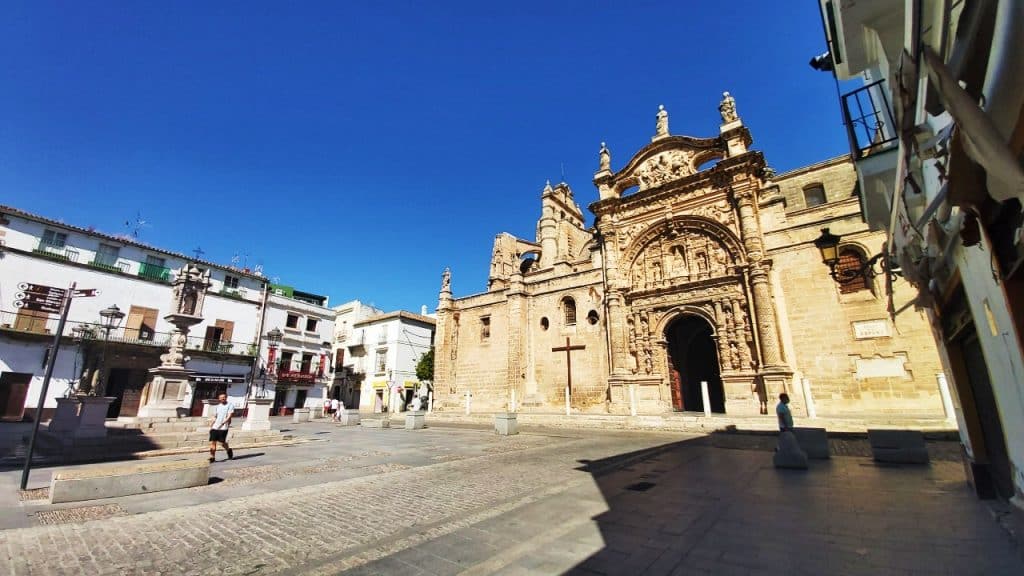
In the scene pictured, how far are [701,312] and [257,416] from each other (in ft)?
59.3

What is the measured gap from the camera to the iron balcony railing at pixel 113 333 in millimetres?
19797

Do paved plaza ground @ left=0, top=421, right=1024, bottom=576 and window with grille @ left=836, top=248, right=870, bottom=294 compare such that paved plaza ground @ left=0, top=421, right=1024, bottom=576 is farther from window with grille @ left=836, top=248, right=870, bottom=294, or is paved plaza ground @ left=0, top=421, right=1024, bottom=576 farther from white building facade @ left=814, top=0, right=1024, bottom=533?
window with grille @ left=836, top=248, right=870, bottom=294

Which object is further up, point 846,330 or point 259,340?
point 259,340

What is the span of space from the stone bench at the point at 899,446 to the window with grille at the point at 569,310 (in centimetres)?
1584

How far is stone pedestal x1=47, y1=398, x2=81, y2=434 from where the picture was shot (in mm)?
9945

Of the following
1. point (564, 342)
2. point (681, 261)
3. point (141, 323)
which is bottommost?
point (564, 342)

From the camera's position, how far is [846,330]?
1496cm

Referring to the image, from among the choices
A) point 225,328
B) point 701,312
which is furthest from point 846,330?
point 225,328

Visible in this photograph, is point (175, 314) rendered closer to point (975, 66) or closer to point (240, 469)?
point (240, 469)

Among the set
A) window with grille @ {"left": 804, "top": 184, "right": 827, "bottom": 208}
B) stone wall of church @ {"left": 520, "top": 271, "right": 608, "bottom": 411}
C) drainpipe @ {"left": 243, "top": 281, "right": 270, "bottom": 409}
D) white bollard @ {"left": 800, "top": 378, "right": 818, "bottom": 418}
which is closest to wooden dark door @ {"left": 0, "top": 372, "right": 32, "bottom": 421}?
drainpipe @ {"left": 243, "top": 281, "right": 270, "bottom": 409}

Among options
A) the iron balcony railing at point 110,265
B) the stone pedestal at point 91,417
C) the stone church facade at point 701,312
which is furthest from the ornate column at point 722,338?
the iron balcony railing at point 110,265

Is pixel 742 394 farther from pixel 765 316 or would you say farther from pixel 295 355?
pixel 295 355

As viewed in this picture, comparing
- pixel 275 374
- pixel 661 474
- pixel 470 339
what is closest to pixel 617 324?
pixel 470 339

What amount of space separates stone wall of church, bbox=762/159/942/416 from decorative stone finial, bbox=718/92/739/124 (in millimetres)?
4931
